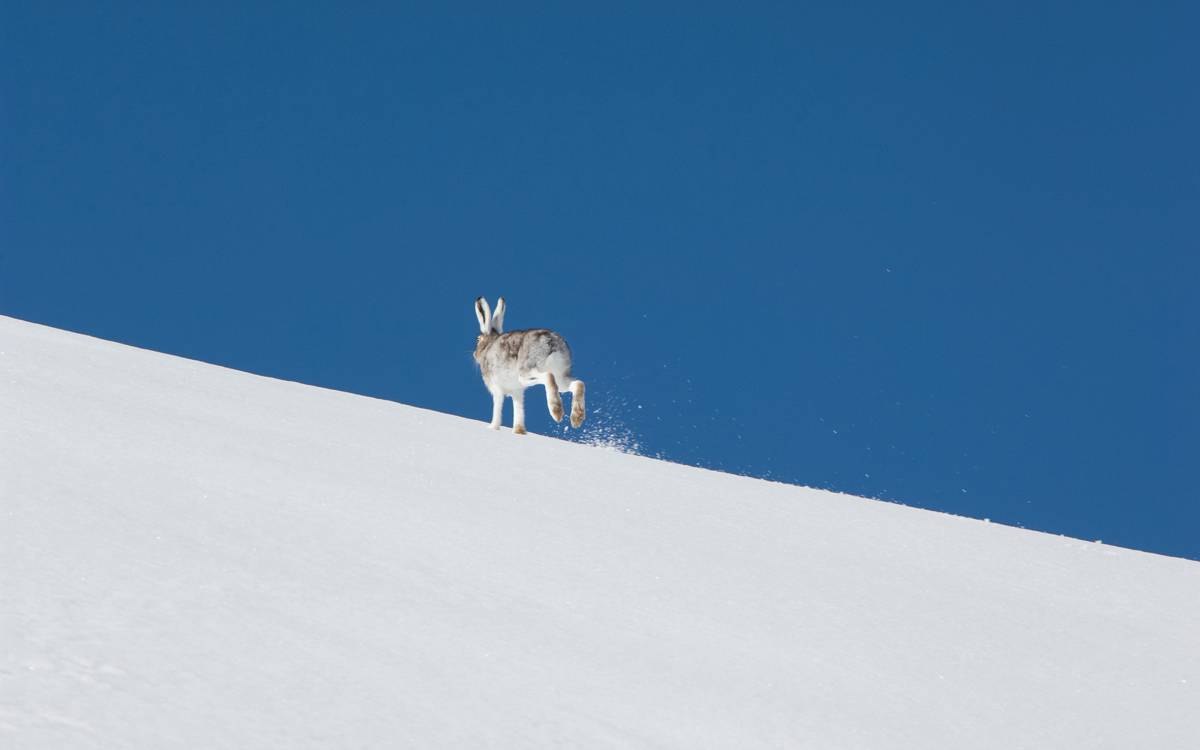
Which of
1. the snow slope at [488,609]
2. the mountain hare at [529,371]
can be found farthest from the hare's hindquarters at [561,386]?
the snow slope at [488,609]

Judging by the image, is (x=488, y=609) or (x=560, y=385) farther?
(x=560, y=385)

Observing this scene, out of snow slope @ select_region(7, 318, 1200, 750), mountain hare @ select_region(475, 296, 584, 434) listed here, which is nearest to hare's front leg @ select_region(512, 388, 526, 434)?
mountain hare @ select_region(475, 296, 584, 434)

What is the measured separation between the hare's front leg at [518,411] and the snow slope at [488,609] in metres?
2.86

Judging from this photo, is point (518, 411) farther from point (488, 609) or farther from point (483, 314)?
point (488, 609)

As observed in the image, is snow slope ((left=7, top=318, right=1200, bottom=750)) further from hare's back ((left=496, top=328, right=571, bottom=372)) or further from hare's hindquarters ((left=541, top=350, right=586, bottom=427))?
hare's back ((left=496, top=328, right=571, bottom=372))

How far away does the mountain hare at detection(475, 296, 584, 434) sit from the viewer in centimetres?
1045

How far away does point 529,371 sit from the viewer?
35.0 ft

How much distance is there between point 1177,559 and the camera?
8930 mm

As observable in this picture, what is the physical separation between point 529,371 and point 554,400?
0.52 meters

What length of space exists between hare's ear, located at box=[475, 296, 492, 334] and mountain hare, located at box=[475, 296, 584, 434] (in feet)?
2.44

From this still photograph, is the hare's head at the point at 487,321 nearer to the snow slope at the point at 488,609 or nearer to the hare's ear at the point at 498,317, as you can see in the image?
the hare's ear at the point at 498,317

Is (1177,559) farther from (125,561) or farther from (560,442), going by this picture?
(125,561)

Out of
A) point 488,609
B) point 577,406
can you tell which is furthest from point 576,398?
point 488,609

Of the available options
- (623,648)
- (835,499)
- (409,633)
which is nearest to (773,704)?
(623,648)
